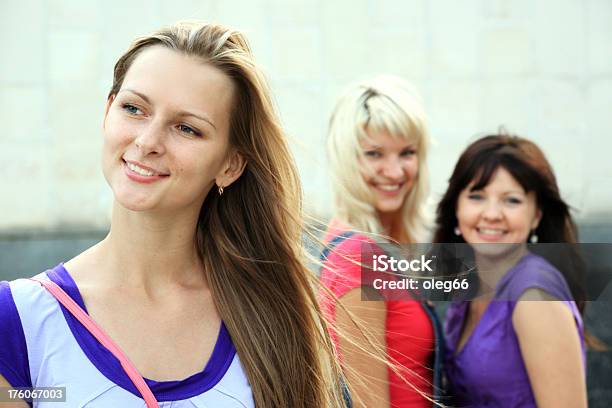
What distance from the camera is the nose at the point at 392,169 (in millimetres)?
3081

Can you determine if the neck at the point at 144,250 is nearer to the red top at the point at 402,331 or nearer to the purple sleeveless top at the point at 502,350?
the red top at the point at 402,331

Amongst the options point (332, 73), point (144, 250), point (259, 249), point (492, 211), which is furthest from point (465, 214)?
point (332, 73)

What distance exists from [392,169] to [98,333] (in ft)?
5.02

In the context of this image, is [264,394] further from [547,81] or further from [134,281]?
[547,81]

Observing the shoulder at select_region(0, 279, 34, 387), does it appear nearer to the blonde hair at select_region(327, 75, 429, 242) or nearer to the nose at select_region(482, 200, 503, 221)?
the blonde hair at select_region(327, 75, 429, 242)

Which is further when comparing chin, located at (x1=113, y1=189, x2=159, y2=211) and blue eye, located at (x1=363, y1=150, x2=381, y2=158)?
blue eye, located at (x1=363, y1=150, x2=381, y2=158)

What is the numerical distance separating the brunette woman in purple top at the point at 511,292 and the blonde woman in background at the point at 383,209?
0.14 meters

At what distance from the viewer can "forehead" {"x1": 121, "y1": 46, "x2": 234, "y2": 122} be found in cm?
183

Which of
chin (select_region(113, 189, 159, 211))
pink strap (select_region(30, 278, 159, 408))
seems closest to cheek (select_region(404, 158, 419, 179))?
chin (select_region(113, 189, 159, 211))

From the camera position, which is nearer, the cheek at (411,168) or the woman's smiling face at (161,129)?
the woman's smiling face at (161,129)

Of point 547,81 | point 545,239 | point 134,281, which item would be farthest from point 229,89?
point 547,81

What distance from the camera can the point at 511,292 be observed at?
110 inches

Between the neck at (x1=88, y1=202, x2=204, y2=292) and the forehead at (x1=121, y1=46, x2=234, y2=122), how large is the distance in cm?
25

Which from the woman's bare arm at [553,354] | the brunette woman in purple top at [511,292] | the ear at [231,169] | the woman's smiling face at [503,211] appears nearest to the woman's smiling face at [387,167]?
the brunette woman in purple top at [511,292]
